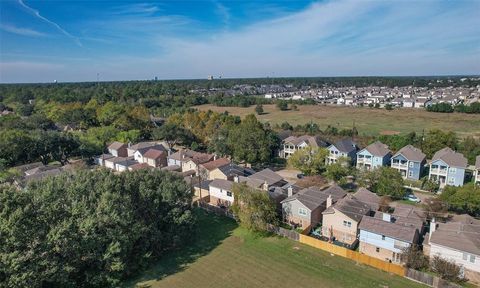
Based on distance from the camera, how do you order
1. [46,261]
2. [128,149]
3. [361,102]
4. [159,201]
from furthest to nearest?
[361,102], [128,149], [159,201], [46,261]

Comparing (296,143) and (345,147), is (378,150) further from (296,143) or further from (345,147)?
(296,143)

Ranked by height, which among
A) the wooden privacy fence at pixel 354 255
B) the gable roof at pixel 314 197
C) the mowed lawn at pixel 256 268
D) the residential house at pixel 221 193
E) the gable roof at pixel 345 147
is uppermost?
the gable roof at pixel 345 147

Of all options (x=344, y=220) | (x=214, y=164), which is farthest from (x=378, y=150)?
(x=214, y=164)

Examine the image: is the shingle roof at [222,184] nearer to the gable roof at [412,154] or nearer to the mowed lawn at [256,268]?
the mowed lawn at [256,268]

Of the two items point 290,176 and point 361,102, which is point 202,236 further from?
point 361,102

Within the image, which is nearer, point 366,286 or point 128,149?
point 366,286

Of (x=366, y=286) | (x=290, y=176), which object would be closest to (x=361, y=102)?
(x=290, y=176)

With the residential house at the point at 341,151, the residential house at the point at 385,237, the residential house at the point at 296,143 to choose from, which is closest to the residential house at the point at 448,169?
the residential house at the point at 341,151
